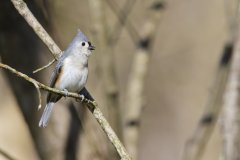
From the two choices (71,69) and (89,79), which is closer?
(71,69)

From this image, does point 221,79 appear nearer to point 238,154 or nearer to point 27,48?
point 238,154

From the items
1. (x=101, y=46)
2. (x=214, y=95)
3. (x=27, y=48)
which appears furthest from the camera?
(x=214, y=95)

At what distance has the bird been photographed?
3262 millimetres

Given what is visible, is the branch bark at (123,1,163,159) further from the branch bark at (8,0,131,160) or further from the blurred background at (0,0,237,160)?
the branch bark at (8,0,131,160)

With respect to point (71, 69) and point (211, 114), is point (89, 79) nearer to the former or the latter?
point (71, 69)

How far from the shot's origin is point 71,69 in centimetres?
334

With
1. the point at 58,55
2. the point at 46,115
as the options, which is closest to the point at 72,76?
the point at 46,115

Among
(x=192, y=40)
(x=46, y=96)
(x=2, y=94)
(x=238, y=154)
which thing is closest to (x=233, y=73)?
(x=238, y=154)

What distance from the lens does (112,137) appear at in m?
2.60

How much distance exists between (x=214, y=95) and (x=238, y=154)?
32.7 inches

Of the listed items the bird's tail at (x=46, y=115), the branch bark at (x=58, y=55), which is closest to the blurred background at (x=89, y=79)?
the bird's tail at (x=46, y=115)

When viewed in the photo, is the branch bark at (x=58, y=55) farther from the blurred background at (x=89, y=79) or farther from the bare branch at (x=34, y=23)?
the blurred background at (x=89, y=79)

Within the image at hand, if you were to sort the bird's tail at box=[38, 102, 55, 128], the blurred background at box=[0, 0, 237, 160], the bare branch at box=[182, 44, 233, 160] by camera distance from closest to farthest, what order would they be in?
the bird's tail at box=[38, 102, 55, 128], the blurred background at box=[0, 0, 237, 160], the bare branch at box=[182, 44, 233, 160]


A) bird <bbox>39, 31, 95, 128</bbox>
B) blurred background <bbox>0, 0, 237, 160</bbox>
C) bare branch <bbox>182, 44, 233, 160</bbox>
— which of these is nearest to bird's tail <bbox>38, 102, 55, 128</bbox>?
bird <bbox>39, 31, 95, 128</bbox>
